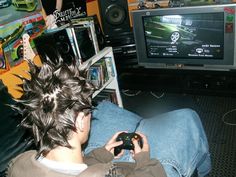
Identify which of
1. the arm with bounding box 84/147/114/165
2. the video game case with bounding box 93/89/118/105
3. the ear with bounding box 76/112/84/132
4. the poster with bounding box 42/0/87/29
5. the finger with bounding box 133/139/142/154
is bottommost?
the video game case with bounding box 93/89/118/105

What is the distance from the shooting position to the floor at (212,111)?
6.88ft

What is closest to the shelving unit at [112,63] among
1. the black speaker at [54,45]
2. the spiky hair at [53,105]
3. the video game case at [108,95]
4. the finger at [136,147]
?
the video game case at [108,95]

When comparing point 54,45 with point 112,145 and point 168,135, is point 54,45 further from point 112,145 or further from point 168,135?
point 168,135

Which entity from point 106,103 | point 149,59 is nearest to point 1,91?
point 106,103

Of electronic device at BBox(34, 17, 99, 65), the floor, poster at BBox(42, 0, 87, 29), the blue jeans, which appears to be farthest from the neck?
poster at BBox(42, 0, 87, 29)

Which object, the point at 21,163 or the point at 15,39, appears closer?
the point at 21,163

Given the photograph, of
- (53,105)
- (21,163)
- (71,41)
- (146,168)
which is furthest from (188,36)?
(21,163)

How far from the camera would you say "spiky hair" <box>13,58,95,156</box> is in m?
0.99

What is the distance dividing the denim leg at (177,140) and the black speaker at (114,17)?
1.94 meters

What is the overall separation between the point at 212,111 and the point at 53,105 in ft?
6.96

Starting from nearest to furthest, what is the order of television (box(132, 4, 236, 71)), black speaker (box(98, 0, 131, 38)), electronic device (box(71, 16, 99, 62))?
electronic device (box(71, 16, 99, 62)), television (box(132, 4, 236, 71)), black speaker (box(98, 0, 131, 38))

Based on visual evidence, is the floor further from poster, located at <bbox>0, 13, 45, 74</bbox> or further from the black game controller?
poster, located at <bbox>0, 13, 45, 74</bbox>

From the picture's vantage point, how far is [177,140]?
48.9 inches

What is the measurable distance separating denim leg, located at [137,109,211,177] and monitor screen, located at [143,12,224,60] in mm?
1430
